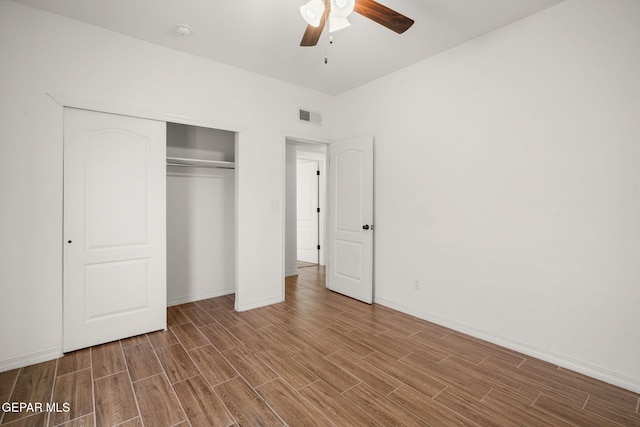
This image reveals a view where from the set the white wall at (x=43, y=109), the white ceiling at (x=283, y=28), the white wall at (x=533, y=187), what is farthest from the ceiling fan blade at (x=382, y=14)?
the white wall at (x=43, y=109)

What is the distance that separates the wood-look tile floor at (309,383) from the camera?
189 cm

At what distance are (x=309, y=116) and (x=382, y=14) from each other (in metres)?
2.34

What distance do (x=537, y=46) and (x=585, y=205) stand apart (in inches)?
56.0

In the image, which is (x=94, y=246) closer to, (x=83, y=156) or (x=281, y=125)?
(x=83, y=156)

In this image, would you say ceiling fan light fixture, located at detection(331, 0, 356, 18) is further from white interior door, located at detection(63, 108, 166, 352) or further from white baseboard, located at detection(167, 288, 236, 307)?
white baseboard, located at detection(167, 288, 236, 307)

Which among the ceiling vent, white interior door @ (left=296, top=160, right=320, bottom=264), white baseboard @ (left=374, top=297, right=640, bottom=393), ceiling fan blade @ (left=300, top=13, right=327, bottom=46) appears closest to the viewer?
ceiling fan blade @ (left=300, top=13, right=327, bottom=46)

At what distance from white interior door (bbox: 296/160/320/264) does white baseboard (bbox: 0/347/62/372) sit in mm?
4577

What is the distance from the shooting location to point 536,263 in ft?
8.68

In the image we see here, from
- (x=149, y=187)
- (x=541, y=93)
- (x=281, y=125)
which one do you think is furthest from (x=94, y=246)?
(x=541, y=93)

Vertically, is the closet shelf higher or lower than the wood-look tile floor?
higher

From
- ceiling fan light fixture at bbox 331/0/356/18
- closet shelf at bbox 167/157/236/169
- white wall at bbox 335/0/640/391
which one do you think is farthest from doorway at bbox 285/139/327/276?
ceiling fan light fixture at bbox 331/0/356/18

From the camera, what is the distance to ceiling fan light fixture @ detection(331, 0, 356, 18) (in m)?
1.83

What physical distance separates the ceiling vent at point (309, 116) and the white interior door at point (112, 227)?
5.95 ft

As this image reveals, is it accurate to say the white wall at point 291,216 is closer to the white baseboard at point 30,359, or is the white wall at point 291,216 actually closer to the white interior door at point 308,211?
the white interior door at point 308,211
